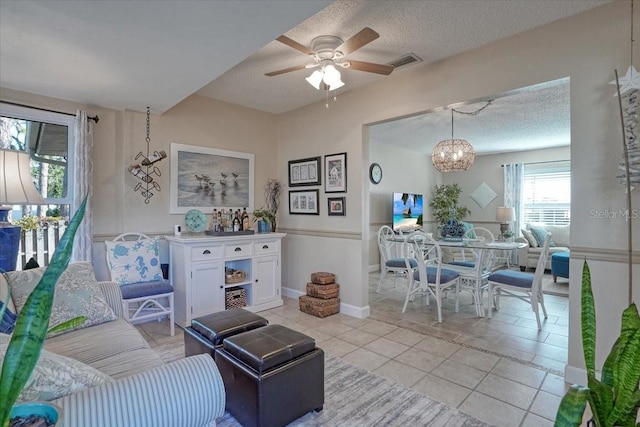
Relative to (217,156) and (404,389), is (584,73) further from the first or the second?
(217,156)

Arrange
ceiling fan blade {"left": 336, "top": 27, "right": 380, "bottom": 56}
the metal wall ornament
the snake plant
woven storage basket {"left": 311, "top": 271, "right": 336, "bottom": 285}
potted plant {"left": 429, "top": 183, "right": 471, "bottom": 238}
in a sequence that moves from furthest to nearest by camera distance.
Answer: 1. potted plant {"left": 429, "top": 183, "right": 471, "bottom": 238}
2. woven storage basket {"left": 311, "top": 271, "right": 336, "bottom": 285}
3. the metal wall ornament
4. ceiling fan blade {"left": 336, "top": 27, "right": 380, "bottom": 56}
5. the snake plant

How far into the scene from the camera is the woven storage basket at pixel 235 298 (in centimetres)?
362

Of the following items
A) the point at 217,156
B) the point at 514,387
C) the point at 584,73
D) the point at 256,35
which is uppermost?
the point at 256,35

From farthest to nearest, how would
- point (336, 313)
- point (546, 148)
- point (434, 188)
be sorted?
point (434, 188) < point (546, 148) < point (336, 313)

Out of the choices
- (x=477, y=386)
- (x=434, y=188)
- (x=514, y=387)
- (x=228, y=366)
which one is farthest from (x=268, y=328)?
(x=434, y=188)

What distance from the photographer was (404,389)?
7.09 feet

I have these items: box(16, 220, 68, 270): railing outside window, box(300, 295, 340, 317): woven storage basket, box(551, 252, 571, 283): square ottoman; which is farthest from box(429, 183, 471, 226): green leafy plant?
box(16, 220, 68, 270): railing outside window

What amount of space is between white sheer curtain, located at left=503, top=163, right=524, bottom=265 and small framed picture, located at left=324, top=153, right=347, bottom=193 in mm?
5130

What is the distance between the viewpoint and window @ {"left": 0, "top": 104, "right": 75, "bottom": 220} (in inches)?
111

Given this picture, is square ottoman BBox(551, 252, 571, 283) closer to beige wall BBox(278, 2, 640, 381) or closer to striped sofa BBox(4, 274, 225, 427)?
beige wall BBox(278, 2, 640, 381)

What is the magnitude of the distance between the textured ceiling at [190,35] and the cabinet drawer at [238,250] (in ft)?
5.36

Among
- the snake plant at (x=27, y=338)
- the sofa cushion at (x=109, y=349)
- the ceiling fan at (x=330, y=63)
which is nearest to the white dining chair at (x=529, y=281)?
the ceiling fan at (x=330, y=63)

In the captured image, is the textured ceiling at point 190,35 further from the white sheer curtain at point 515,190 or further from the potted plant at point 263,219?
the white sheer curtain at point 515,190

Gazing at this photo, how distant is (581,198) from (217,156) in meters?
3.67
